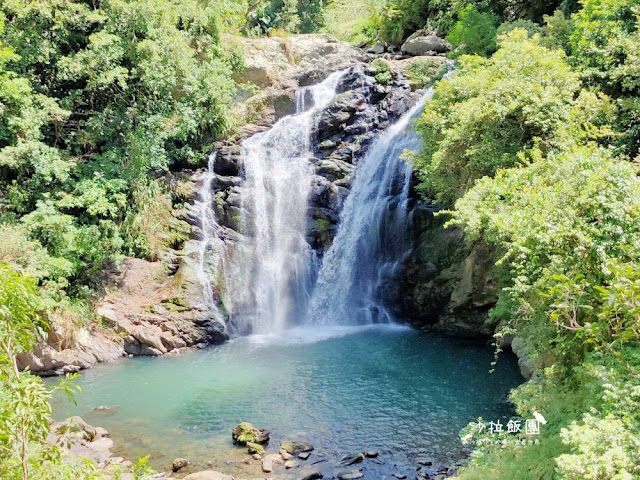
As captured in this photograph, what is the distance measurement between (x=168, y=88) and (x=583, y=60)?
46.7ft

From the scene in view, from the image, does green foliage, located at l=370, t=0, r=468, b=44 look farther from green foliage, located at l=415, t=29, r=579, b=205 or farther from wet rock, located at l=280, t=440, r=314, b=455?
wet rock, located at l=280, t=440, r=314, b=455

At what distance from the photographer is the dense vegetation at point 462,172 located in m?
4.89

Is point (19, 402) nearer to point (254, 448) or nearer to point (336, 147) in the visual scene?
point (254, 448)

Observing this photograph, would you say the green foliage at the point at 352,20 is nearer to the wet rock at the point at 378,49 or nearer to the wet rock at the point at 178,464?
the wet rock at the point at 378,49

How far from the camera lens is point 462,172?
1370 cm

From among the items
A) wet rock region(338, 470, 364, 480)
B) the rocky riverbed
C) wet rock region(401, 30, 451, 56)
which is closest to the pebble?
the rocky riverbed

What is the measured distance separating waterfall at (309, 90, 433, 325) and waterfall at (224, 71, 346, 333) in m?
0.87

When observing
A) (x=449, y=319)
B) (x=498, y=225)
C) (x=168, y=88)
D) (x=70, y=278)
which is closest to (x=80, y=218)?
(x=70, y=278)

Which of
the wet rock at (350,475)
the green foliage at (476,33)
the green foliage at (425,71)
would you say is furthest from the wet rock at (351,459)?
the green foliage at (425,71)

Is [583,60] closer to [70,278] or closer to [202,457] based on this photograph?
[202,457]

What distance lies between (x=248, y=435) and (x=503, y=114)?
892 centimetres

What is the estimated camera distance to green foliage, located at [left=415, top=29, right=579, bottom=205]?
38.4 ft

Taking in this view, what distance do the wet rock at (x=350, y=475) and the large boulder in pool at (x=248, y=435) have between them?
1.95 meters

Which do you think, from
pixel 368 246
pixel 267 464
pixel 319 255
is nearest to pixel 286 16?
pixel 319 255
